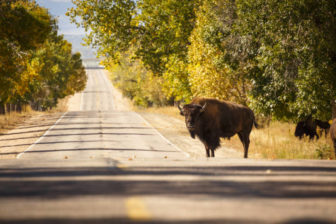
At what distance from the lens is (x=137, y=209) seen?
16.3 feet

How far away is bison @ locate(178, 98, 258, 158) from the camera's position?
51.4ft

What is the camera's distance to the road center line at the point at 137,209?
15.0 ft

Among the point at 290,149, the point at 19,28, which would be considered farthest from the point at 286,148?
the point at 19,28

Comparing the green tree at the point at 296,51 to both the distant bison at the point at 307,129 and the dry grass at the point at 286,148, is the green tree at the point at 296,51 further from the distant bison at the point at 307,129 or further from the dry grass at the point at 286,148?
the distant bison at the point at 307,129

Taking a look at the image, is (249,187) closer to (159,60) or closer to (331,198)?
(331,198)

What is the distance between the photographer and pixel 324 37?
56.2 feet

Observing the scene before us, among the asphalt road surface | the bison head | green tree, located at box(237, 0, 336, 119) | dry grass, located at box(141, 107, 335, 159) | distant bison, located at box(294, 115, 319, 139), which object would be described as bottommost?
dry grass, located at box(141, 107, 335, 159)

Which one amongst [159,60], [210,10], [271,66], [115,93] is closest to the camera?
[271,66]

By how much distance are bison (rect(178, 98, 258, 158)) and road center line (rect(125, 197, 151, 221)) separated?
1013 centimetres

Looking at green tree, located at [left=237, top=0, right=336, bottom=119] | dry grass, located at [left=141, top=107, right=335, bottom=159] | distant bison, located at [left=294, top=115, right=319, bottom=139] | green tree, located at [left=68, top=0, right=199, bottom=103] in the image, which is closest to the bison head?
dry grass, located at [left=141, top=107, right=335, bottom=159]

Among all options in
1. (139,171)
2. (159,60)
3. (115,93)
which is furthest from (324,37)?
(115,93)

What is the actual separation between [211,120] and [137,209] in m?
11.5

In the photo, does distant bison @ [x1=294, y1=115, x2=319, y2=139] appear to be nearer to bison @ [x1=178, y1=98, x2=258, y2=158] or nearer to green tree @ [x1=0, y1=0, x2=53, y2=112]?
bison @ [x1=178, y1=98, x2=258, y2=158]

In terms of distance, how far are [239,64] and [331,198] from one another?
59.7ft
